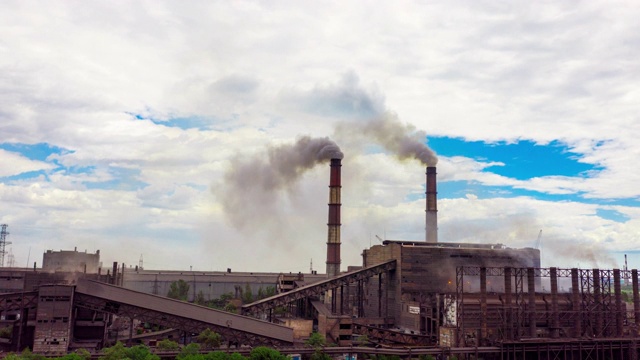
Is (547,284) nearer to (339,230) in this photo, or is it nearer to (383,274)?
(383,274)

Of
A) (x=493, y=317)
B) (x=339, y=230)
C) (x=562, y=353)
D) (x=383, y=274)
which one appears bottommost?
(x=562, y=353)

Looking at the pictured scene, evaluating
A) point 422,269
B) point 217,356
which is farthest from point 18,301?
point 422,269

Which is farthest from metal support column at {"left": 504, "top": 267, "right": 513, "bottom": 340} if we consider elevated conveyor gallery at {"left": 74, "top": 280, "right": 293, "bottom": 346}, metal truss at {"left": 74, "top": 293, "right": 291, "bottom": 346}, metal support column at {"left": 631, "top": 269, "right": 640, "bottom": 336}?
metal truss at {"left": 74, "top": 293, "right": 291, "bottom": 346}

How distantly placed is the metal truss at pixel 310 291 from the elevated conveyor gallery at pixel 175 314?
47.5 feet

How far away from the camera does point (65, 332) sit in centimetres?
4219

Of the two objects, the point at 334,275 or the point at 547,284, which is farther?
the point at 547,284

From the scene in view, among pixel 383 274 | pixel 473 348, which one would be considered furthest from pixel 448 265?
pixel 473 348

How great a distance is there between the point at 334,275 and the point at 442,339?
79.5ft

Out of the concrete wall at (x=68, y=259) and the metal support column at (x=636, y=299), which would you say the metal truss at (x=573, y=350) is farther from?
the concrete wall at (x=68, y=259)

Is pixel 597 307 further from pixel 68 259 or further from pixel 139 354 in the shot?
pixel 68 259

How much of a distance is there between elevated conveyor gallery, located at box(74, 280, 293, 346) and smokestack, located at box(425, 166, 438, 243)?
3959 cm

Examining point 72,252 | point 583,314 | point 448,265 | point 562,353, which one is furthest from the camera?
point 72,252

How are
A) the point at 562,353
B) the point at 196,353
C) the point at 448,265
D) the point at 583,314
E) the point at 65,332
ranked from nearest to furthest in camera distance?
the point at 196,353 < the point at 65,332 < the point at 562,353 < the point at 583,314 < the point at 448,265

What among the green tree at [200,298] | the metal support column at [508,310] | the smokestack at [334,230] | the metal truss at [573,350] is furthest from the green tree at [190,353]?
the green tree at [200,298]
